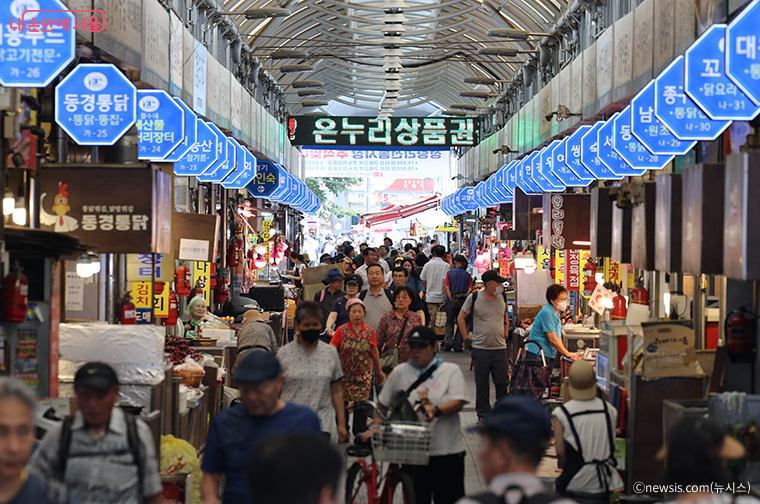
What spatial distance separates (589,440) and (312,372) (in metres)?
1.93

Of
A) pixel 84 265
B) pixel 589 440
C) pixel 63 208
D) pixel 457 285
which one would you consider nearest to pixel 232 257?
pixel 457 285

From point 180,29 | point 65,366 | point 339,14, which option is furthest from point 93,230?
point 339,14

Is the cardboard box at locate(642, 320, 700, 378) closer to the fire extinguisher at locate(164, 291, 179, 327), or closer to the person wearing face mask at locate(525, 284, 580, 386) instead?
the person wearing face mask at locate(525, 284, 580, 386)

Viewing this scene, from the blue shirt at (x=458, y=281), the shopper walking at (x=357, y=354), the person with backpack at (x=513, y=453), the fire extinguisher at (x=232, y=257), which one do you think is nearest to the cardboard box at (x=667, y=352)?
the shopper walking at (x=357, y=354)

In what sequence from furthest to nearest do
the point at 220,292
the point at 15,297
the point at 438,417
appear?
the point at 220,292 → the point at 15,297 → the point at 438,417

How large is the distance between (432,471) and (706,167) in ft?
8.90

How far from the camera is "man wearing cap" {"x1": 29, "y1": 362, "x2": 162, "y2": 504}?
387 centimetres

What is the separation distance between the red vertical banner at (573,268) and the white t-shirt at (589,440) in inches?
325

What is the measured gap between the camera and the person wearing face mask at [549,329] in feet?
31.3

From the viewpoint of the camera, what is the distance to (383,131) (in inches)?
1037

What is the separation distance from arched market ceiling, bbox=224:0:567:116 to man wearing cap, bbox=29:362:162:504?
14098 mm

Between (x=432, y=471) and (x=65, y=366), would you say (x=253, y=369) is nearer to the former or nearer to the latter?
(x=432, y=471)

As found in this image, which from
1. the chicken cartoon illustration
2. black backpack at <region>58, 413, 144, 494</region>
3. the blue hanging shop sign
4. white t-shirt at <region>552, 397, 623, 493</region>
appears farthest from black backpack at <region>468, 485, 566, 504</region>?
the blue hanging shop sign

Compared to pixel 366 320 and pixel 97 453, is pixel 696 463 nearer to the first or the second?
pixel 97 453
